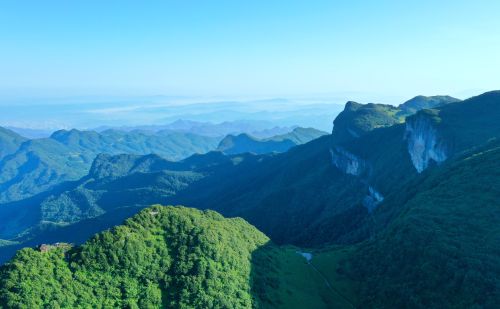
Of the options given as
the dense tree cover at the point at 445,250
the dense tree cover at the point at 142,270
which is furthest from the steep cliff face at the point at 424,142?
the dense tree cover at the point at 142,270

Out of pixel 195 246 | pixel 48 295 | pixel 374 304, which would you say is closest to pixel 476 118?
pixel 374 304

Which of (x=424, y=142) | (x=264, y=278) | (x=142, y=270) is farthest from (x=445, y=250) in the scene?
(x=424, y=142)

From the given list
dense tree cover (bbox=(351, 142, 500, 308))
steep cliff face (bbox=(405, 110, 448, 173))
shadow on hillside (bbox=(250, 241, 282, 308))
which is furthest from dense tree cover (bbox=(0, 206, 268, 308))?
steep cliff face (bbox=(405, 110, 448, 173))

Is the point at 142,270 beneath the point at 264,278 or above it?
above

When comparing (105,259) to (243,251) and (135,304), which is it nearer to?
(135,304)

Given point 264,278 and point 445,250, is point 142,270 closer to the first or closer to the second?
point 264,278

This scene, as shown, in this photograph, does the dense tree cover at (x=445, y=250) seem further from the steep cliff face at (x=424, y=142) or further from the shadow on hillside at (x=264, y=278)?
the steep cliff face at (x=424, y=142)

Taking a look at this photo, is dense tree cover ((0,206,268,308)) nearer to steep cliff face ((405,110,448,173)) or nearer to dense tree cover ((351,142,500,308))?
dense tree cover ((351,142,500,308))
